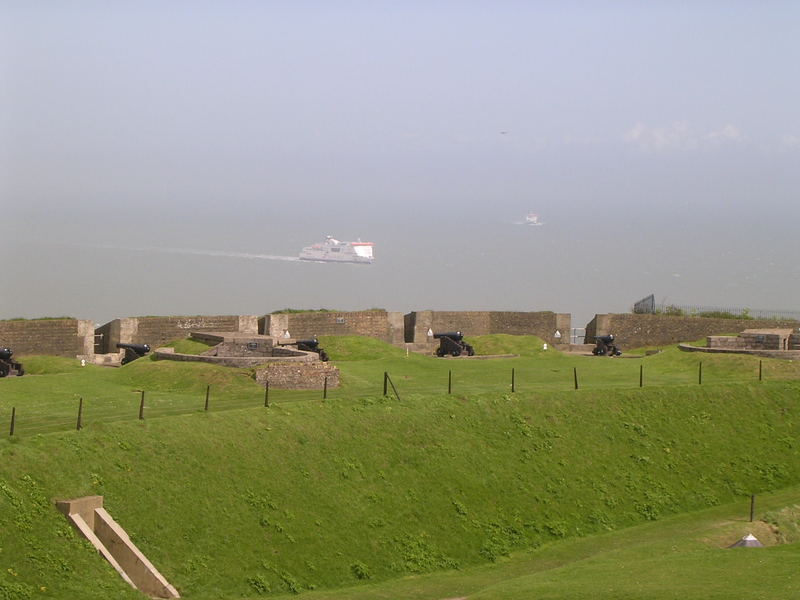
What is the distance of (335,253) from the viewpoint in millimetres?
150250

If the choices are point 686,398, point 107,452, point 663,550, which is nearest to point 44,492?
point 107,452

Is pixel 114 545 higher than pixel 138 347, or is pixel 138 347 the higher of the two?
pixel 138 347

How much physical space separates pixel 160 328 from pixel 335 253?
10461 cm

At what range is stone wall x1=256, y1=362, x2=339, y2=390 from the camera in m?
33.0

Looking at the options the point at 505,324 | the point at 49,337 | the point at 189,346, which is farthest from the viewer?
the point at 505,324

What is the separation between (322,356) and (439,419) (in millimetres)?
9321

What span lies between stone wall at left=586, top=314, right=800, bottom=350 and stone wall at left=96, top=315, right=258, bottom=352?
49.5ft

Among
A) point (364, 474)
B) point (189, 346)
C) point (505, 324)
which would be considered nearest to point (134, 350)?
point (189, 346)

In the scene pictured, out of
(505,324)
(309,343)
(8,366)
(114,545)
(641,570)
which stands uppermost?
(505,324)

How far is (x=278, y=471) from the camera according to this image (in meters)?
25.6

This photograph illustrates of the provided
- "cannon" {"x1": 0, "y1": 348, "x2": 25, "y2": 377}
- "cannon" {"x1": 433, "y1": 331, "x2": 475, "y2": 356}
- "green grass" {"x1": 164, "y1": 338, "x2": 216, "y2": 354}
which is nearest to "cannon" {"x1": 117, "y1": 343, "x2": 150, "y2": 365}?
"green grass" {"x1": 164, "y1": 338, "x2": 216, "y2": 354}

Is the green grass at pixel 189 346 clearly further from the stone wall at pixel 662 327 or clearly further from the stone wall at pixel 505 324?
the stone wall at pixel 662 327

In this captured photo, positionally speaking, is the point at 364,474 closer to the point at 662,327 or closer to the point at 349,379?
the point at 349,379

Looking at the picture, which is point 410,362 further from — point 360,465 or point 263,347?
point 360,465
